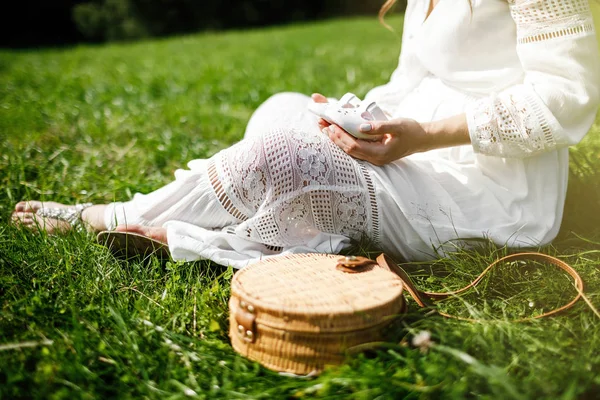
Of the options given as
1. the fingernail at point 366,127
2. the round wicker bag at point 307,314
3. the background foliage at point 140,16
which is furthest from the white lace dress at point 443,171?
the background foliage at point 140,16

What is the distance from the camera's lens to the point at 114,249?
7.04 feet

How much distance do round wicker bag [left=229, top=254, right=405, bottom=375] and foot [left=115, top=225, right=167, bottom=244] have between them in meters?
0.48

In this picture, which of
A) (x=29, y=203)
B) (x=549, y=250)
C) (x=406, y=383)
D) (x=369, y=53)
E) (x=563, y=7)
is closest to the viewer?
(x=406, y=383)

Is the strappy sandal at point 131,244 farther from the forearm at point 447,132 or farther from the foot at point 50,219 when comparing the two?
the forearm at point 447,132

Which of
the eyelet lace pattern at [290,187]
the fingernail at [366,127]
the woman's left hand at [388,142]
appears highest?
the fingernail at [366,127]

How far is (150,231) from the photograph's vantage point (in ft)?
6.86

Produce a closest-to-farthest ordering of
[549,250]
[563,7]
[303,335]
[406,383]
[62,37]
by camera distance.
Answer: [406,383] < [303,335] < [563,7] < [549,250] < [62,37]

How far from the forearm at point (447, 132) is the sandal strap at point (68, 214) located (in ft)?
4.42

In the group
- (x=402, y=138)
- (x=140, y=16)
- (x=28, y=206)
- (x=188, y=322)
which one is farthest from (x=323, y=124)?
(x=140, y=16)

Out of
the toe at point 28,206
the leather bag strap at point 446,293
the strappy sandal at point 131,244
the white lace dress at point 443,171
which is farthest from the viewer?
the toe at point 28,206

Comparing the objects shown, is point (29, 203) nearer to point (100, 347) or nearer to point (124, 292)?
point (124, 292)

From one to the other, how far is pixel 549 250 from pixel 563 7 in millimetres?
823

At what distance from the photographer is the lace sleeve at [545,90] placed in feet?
6.10

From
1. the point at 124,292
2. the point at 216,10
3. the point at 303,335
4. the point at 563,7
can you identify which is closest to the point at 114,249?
the point at 124,292
